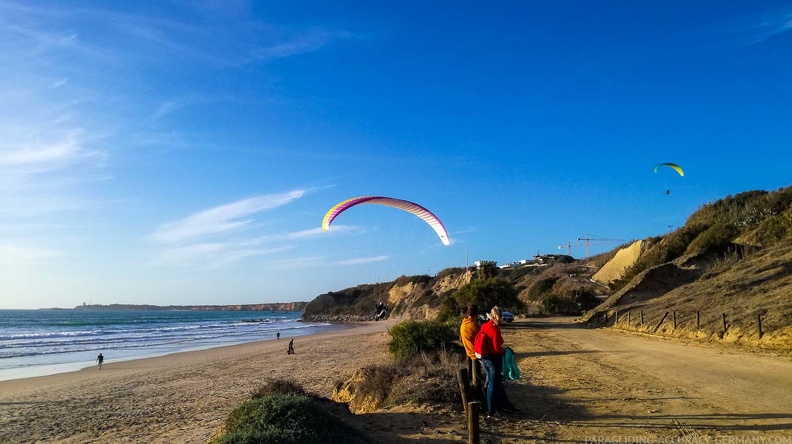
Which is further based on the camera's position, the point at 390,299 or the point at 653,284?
the point at 390,299

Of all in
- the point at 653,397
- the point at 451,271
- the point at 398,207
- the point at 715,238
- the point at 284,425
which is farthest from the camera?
the point at 451,271

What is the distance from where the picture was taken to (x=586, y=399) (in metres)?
8.51

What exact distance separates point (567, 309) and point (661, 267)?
11088mm

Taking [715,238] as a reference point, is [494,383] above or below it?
below

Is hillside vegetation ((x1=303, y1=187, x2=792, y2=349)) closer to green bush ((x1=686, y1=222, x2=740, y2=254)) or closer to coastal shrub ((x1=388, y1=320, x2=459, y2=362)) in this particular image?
green bush ((x1=686, y1=222, x2=740, y2=254))

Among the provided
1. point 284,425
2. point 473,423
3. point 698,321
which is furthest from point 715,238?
point 284,425

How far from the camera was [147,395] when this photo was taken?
16.1 meters

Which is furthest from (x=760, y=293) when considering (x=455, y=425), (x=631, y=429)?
(x=455, y=425)

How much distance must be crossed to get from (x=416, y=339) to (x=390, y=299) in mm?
80122

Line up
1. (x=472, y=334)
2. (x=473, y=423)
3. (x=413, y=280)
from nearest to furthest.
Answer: (x=473, y=423)
(x=472, y=334)
(x=413, y=280)

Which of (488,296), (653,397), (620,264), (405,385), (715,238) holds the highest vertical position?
(715,238)

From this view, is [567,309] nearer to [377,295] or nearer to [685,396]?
[685,396]

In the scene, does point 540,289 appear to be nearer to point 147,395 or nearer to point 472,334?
point 147,395

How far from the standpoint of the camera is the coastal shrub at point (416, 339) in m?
13.0
